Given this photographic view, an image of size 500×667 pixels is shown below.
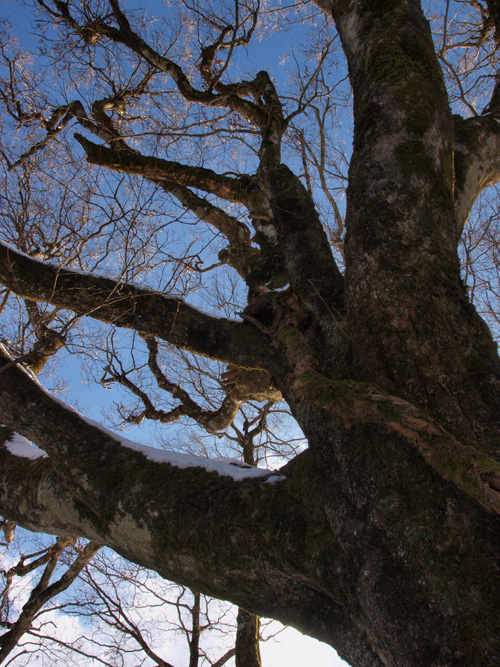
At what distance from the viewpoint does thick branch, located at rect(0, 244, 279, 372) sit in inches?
114

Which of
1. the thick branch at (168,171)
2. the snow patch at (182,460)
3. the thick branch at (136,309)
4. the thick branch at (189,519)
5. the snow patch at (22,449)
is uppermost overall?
the thick branch at (168,171)

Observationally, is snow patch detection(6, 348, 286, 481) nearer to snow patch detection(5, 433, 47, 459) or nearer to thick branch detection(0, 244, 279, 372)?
snow patch detection(5, 433, 47, 459)

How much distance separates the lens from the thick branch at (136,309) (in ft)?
9.53

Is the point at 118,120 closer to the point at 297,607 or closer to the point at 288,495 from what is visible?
the point at 288,495

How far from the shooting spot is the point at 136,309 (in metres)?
2.97

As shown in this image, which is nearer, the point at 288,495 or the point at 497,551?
the point at 497,551

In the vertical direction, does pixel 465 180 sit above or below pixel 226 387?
above

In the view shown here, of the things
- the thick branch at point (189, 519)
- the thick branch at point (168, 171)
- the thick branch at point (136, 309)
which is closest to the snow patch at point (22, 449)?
the thick branch at point (189, 519)

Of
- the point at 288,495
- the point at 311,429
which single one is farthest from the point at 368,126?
the point at 288,495

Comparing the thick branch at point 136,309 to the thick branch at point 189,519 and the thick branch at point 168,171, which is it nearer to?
the thick branch at point 189,519

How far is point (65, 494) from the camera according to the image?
2.14m

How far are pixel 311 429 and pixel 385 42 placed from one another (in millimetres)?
2544

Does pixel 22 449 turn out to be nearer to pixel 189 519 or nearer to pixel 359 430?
pixel 189 519

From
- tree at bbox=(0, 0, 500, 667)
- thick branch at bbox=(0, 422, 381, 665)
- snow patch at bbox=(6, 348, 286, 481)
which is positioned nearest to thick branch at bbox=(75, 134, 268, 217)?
tree at bbox=(0, 0, 500, 667)
